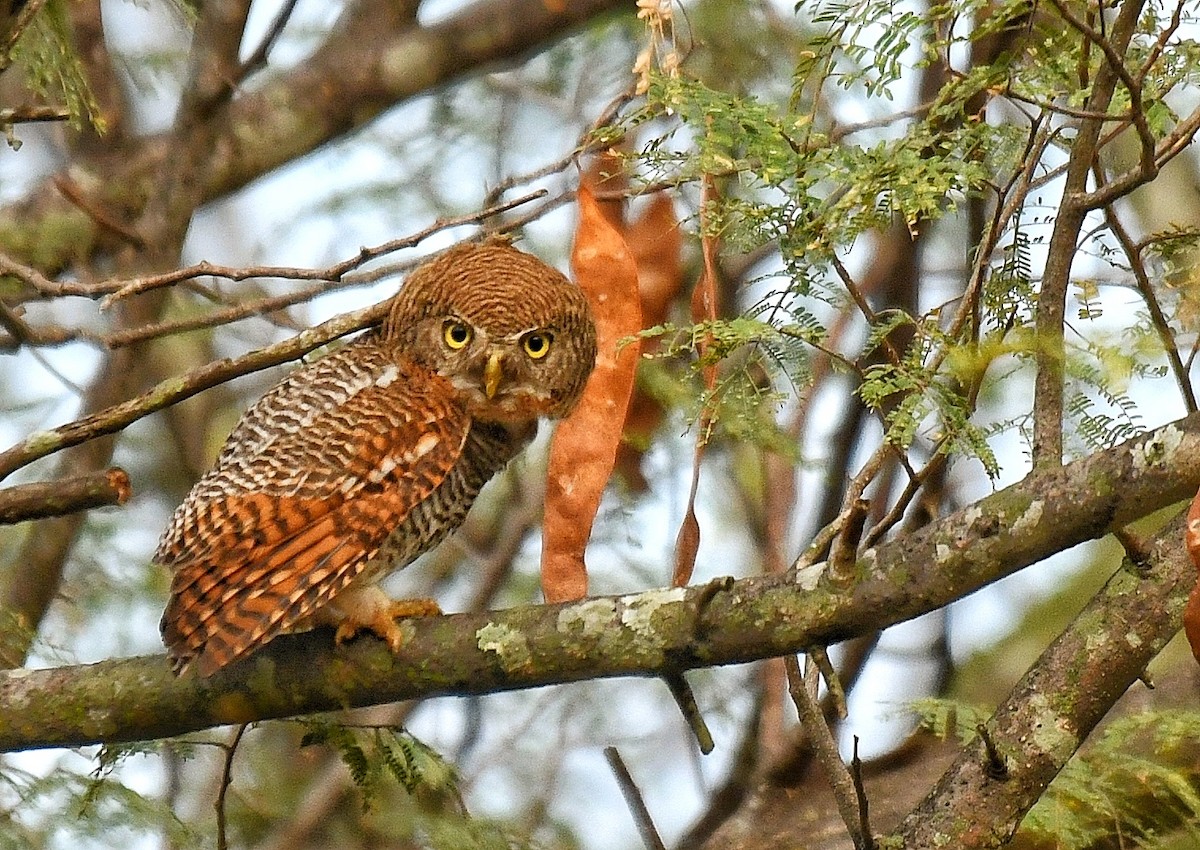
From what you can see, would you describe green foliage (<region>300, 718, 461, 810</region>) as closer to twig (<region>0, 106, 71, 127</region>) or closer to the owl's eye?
the owl's eye

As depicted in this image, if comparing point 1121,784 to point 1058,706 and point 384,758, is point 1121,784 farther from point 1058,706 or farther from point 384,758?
point 384,758

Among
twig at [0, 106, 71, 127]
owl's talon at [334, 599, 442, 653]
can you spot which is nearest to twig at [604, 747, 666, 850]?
owl's talon at [334, 599, 442, 653]

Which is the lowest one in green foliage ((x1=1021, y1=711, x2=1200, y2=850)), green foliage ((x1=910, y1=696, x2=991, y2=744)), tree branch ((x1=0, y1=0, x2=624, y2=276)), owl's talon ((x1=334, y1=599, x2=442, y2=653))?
green foliage ((x1=1021, y1=711, x2=1200, y2=850))

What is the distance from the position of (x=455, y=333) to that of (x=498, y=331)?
101mm

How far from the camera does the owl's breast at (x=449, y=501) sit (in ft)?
11.5

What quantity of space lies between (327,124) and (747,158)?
2.45m

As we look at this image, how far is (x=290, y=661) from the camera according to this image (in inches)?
123

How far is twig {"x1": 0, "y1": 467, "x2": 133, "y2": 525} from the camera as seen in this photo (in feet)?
9.23

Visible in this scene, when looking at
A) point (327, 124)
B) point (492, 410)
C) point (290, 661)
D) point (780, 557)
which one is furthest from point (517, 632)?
point (327, 124)

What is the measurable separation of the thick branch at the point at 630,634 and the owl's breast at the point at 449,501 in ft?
1.17

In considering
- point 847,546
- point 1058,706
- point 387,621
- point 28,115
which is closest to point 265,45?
point 28,115

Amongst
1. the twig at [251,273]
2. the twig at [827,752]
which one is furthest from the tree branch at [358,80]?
the twig at [827,752]

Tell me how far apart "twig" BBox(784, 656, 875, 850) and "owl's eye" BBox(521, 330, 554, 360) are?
1.18 meters

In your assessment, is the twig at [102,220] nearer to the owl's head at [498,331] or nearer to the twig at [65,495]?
the owl's head at [498,331]
